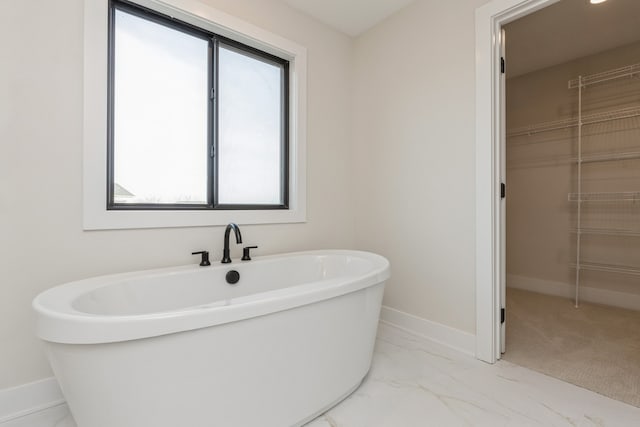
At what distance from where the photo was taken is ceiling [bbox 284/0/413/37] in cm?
222

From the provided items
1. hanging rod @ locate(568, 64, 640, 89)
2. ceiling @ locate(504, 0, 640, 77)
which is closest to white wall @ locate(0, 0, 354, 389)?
ceiling @ locate(504, 0, 640, 77)

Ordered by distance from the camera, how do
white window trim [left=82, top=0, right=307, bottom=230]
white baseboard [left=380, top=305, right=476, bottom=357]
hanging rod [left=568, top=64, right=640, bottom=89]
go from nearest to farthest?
white window trim [left=82, top=0, right=307, bottom=230] → white baseboard [left=380, top=305, right=476, bottom=357] → hanging rod [left=568, top=64, right=640, bottom=89]

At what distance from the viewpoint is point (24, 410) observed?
1.33 m

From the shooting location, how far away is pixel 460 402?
141cm

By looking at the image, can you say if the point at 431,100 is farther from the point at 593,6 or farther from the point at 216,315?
the point at 216,315

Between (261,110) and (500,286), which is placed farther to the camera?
(261,110)

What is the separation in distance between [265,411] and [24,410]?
114 cm

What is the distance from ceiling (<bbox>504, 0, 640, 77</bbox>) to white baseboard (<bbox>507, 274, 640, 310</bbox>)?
2.31 metres

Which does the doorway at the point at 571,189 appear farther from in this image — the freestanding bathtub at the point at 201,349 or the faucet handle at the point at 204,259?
the faucet handle at the point at 204,259

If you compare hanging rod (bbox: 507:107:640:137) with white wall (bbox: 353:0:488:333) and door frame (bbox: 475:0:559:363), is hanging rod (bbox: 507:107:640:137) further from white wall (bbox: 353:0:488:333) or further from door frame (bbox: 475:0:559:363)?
white wall (bbox: 353:0:488:333)

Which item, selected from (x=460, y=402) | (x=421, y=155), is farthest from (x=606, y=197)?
(x=460, y=402)

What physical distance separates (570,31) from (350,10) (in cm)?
191

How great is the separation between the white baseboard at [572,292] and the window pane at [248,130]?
2980 mm

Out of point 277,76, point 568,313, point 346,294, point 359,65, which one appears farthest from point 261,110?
point 568,313
